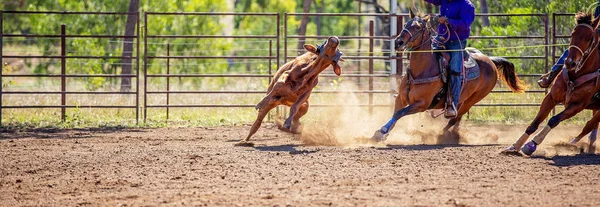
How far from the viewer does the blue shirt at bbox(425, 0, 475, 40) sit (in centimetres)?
1138

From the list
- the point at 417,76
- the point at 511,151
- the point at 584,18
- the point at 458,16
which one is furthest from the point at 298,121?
the point at 584,18

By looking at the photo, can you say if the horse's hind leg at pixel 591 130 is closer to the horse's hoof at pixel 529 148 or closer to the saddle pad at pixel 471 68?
the horse's hoof at pixel 529 148

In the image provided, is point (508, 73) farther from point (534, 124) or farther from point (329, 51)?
point (329, 51)

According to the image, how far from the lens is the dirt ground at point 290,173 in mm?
7156

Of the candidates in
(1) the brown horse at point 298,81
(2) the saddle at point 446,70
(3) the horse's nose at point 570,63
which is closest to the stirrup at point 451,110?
(2) the saddle at point 446,70

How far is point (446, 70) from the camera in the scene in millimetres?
11375

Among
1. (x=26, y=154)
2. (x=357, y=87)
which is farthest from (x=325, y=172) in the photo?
(x=357, y=87)

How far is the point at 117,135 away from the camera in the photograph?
12.9 meters

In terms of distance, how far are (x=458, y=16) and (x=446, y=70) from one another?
2.34 feet

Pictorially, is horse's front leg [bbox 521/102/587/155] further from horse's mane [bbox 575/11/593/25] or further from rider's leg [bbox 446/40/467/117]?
rider's leg [bbox 446/40/467/117]

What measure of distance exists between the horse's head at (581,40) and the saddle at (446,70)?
73.0 inches

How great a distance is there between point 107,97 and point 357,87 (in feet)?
21.0

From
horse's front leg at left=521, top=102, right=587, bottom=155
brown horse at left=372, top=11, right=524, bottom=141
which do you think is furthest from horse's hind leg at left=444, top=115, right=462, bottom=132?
horse's front leg at left=521, top=102, right=587, bottom=155

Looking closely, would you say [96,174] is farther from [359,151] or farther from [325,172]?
[359,151]
